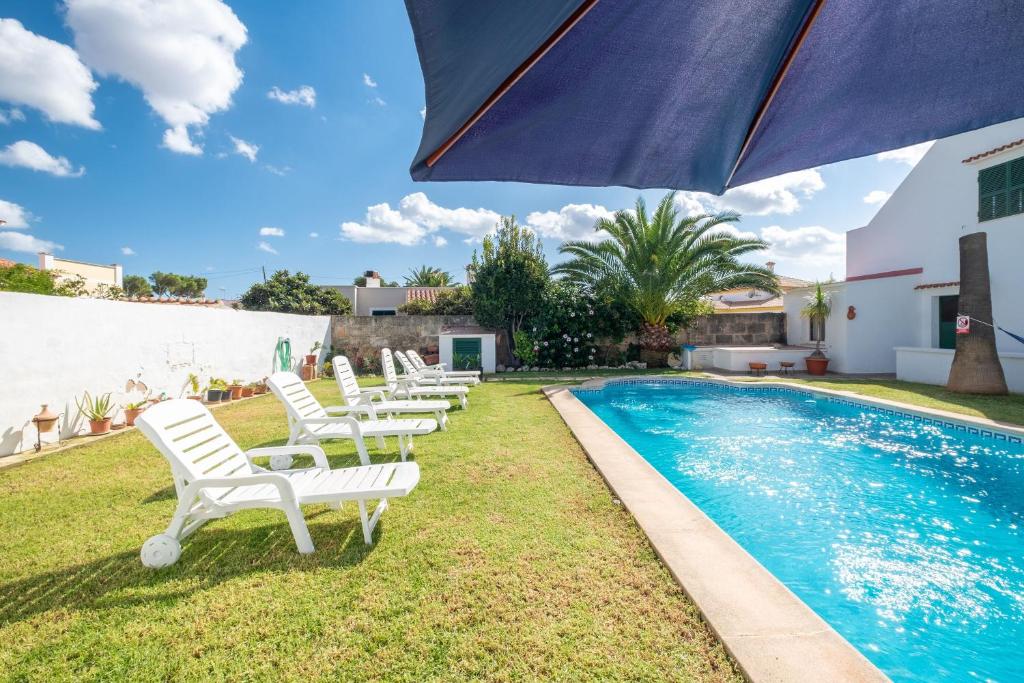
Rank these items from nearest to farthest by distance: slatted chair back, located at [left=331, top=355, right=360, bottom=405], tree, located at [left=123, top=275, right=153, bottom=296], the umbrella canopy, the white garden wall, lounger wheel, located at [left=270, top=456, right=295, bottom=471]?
the umbrella canopy, lounger wheel, located at [left=270, top=456, right=295, bottom=471], the white garden wall, slatted chair back, located at [left=331, top=355, right=360, bottom=405], tree, located at [left=123, top=275, right=153, bottom=296]

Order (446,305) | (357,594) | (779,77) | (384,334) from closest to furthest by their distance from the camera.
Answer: (779,77) < (357,594) < (384,334) < (446,305)

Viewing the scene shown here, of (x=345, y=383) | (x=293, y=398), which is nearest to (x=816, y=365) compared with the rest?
(x=345, y=383)

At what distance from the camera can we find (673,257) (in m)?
14.8

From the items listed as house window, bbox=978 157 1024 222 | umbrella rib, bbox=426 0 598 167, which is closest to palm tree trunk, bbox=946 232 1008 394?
house window, bbox=978 157 1024 222

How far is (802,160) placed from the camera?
2.39 meters

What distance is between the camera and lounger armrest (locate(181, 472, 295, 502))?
9.64 ft

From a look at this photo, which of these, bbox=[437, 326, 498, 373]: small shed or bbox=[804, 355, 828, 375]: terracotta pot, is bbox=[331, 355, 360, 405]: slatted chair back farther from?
bbox=[804, 355, 828, 375]: terracotta pot

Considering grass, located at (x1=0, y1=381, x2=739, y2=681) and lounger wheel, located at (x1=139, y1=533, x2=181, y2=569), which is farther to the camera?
lounger wheel, located at (x1=139, y1=533, x2=181, y2=569)

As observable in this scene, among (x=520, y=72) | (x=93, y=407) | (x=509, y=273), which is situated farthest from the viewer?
(x=509, y=273)

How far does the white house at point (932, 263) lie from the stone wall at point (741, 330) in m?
2.54

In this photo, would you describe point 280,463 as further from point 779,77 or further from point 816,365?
point 816,365

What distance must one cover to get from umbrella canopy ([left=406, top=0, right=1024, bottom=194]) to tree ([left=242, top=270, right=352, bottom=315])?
33072 mm

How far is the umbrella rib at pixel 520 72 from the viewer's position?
154cm

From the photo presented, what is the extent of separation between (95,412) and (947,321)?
2036 cm
